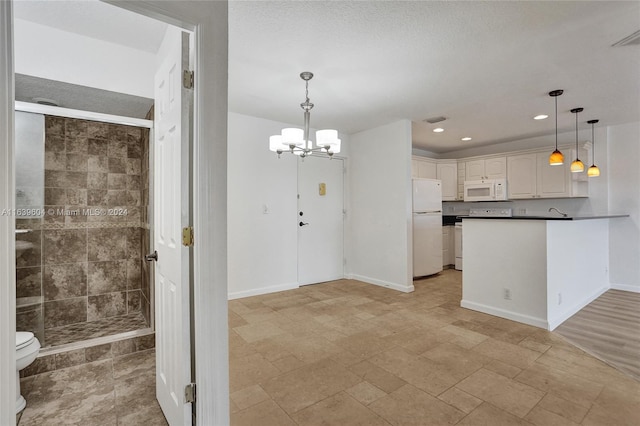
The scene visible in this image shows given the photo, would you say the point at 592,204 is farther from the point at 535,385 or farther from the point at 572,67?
the point at 535,385

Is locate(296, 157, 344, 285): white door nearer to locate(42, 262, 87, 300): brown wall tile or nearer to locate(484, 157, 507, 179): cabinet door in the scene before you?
locate(42, 262, 87, 300): brown wall tile

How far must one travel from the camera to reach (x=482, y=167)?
6.02m

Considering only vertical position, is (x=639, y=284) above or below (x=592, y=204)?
below

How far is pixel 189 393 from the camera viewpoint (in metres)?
1.41

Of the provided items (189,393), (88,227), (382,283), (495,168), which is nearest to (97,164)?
(88,227)

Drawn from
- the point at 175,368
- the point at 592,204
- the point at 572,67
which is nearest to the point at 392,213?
the point at 572,67

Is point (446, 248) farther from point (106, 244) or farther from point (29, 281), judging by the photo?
point (29, 281)

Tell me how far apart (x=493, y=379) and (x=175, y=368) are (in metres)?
2.10

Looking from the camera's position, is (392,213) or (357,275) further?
(357,275)

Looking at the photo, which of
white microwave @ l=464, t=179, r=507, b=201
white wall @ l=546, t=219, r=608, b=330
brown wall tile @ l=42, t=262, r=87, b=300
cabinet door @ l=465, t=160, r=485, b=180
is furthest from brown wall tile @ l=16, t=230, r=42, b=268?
cabinet door @ l=465, t=160, r=485, b=180

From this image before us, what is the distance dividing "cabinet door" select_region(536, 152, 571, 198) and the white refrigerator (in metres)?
1.66

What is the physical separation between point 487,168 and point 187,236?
608cm

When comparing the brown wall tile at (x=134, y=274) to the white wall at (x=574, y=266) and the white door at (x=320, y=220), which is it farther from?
the white wall at (x=574, y=266)

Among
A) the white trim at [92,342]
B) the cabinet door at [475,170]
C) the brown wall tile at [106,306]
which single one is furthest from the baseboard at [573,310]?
the brown wall tile at [106,306]
